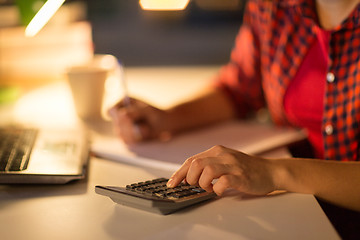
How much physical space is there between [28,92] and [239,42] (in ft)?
2.20

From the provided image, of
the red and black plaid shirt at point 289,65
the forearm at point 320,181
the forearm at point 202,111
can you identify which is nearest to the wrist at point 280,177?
the forearm at point 320,181

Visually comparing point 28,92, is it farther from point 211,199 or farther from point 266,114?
point 211,199

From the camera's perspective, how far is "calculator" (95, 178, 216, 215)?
0.60 metres

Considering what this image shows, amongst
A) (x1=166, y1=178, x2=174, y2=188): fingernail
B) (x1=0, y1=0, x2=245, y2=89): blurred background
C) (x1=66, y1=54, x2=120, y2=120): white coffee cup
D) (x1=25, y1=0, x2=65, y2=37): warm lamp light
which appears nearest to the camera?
(x1=166, y1=178, x2=174, y2=188): fingernail

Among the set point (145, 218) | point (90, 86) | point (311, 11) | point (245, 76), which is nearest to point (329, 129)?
point (311, 11)

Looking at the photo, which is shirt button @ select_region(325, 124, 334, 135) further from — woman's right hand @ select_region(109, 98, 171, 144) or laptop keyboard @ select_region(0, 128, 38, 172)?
laptop keyboard @ select_region(0, 128, 38, 172)

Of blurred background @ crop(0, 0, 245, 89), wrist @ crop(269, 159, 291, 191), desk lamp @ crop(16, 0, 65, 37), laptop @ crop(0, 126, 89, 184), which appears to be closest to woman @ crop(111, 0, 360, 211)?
wrist @ crop(269, 159, 291, 191)

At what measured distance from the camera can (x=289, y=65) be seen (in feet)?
3.43

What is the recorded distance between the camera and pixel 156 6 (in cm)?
81

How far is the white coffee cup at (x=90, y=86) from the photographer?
116cm

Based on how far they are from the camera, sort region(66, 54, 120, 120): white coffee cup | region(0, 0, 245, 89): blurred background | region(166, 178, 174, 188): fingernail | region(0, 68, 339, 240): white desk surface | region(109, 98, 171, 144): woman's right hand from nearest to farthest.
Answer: region(0, 68, 339, 240): white desk surface < region(166, 178, 174, 188): fingernail < region(109, 98, 171, 144): woman's right hand < region(66, 54, 120, 120): white coffee cup < region(0, 0, 245, 89): blurred background

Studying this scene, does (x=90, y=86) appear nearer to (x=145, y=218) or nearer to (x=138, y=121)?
(x=138, y=121)

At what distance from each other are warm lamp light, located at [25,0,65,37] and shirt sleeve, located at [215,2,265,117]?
0.52 m

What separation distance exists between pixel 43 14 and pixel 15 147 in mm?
241
